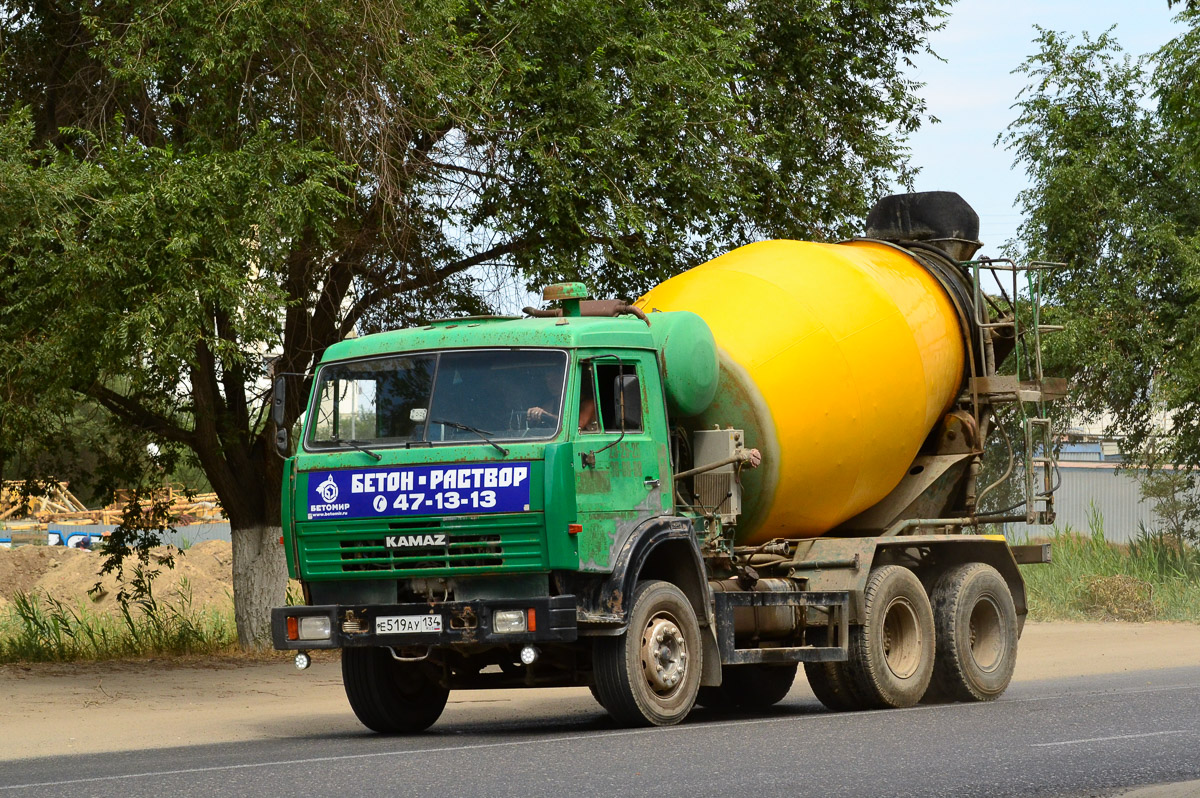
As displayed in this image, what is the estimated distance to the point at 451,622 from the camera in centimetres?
1008

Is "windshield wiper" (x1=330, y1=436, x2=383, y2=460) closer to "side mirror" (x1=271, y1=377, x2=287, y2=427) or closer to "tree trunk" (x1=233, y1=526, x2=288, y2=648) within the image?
"side mirror" (x1=271, y1=377, x2=287, y2=427)

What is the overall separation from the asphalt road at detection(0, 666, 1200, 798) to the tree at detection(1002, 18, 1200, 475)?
14.9 m

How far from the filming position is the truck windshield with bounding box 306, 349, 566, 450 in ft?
33.6

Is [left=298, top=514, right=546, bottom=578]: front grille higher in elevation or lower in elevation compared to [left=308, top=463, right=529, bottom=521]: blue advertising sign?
lower

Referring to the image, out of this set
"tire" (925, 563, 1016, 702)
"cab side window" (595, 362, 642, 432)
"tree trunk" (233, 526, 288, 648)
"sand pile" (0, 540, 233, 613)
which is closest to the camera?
"cab side window" (595, 362, 642, 432)

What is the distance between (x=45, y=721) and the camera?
13148 mm

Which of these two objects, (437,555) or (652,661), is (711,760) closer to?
(652,661)

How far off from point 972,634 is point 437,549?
5.76 metres

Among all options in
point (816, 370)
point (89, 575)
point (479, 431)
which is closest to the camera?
point (479, 431)

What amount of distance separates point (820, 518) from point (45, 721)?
6.65 metres

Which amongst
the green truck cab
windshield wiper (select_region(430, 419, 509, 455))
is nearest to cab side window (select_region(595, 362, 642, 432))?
the green truck cab

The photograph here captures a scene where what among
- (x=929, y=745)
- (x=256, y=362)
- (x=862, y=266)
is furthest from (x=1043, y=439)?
(x=256, y=362)

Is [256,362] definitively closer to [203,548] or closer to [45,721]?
[45,721]

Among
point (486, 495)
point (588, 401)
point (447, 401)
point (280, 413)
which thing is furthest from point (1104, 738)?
point (280, 413)
